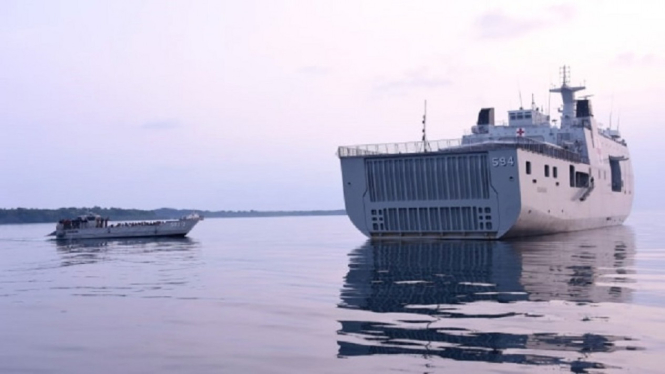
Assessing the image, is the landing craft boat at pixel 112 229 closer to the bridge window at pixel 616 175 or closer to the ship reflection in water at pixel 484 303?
the ship reflection in water at pixel 484 303

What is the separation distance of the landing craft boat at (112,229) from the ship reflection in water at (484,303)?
44977 millimetres

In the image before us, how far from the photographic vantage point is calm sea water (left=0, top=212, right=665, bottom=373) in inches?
468

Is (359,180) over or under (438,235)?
over

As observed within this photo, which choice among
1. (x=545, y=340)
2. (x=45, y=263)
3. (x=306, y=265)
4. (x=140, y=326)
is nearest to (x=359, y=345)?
(x=545, y=340)

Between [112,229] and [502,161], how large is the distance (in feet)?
149

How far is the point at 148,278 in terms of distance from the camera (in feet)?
92.0

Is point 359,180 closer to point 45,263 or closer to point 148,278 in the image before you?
point 45,263

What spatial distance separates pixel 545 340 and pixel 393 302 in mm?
6290

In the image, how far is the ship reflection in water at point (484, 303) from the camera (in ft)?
41.1

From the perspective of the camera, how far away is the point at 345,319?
1619 centimetres

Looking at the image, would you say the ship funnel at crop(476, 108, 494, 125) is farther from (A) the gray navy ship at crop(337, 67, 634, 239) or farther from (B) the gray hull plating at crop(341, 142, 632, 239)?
(B) the gray hull plating at crop(341, 142, 632, 239)

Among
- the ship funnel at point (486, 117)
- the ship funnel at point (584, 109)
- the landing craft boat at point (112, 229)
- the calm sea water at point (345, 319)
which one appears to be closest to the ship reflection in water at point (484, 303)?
the calm sea water at point (345, 319)

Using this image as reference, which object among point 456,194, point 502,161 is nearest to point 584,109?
point 502,161

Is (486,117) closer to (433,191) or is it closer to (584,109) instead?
(584,109)
